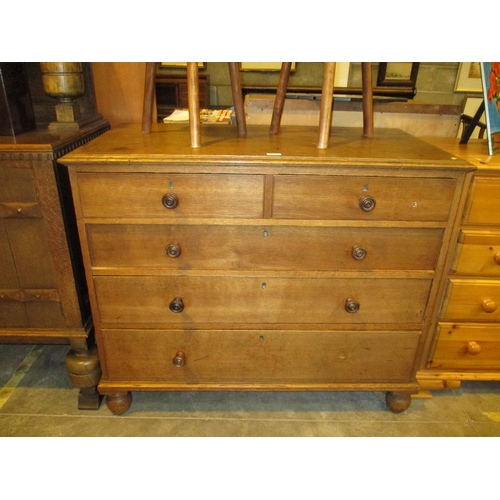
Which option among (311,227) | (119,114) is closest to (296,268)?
(311,227)

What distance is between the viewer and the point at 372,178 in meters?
1.25

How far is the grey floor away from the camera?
62.2 inches

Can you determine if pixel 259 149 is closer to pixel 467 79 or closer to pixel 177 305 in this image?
pixel 177 305

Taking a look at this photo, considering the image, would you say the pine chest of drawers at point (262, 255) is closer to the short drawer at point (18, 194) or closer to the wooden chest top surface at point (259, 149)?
the wooden chest top surface at point (259, 149)

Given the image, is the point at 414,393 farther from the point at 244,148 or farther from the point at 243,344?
the point at 244,148

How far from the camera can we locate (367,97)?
4.94 ft

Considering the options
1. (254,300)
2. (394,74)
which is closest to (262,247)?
(254,300)

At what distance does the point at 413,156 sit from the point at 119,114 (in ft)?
4.57

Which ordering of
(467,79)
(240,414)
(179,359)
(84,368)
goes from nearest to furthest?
(179,359) < (84,368) < (240,414) < (467,79)

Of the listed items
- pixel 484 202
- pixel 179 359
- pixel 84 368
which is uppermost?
pixel 484 202

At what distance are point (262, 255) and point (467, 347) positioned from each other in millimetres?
1020

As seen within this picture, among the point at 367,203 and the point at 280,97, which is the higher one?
the point at 280,97

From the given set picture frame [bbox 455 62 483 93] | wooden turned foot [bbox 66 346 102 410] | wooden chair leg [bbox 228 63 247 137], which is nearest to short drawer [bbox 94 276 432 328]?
wooden turned foot [bbox 66 346 102 410]
